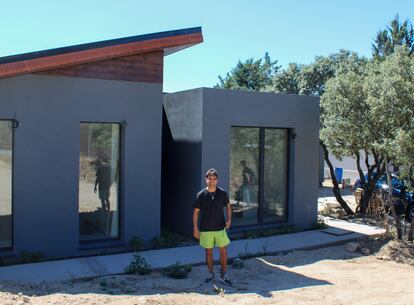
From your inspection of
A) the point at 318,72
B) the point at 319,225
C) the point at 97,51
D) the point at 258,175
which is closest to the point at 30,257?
the point at 97,51

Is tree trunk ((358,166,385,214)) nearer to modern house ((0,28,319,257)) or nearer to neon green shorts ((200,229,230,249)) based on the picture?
modern house ((0,28,319,257))

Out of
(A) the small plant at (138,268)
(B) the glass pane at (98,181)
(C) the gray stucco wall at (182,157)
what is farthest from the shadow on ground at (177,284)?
(C) the gray stucco wall at (182,157)

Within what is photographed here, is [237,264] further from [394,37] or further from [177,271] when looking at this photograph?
[394,37]

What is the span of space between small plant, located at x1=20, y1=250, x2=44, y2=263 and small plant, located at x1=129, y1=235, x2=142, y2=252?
5.60ft

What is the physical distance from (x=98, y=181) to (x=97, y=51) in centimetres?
251

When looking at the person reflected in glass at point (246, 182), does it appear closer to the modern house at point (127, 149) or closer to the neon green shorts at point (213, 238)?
the modern house at point (127, 149)

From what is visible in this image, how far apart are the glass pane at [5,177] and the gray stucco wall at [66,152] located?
0.13 metres

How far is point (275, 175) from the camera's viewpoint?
11.3 m

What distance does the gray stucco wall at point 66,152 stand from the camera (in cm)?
820

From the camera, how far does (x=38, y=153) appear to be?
27.3 ft

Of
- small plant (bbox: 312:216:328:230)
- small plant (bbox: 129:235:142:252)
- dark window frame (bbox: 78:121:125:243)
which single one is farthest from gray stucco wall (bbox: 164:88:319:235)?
dark window frame (bbox: 78:121:125:243)

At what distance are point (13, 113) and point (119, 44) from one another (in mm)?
2263

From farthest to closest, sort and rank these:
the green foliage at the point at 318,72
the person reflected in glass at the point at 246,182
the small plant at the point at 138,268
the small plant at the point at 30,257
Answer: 1. the green foliage at the point at 318,72
2. the person reflected in glass at the point at 246,182
3. the small plant at the point at 30,257
4. the small plant at the point at 138,268

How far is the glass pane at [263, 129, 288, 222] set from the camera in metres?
11.1
